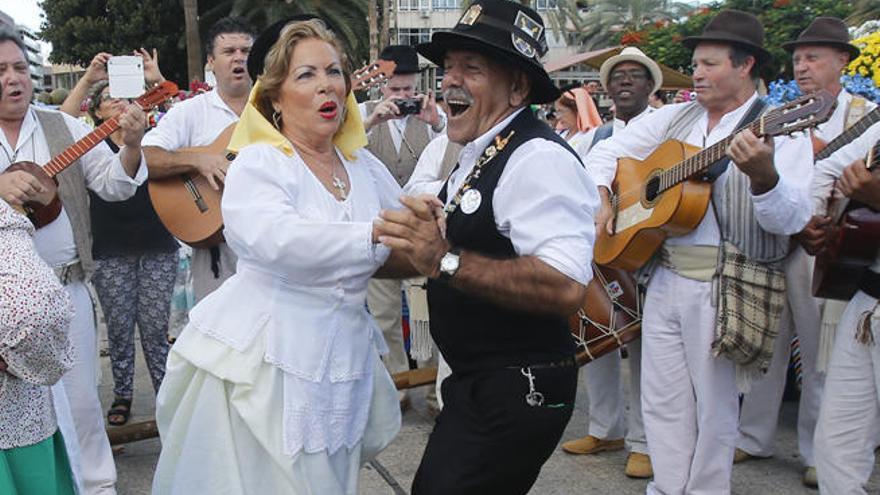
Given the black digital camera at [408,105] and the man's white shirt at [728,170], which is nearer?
the man's white shirt at [728,170]

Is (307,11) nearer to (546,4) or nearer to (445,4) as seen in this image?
(546,4)

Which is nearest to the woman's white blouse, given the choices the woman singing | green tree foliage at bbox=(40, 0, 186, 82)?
Answer: the woman singing

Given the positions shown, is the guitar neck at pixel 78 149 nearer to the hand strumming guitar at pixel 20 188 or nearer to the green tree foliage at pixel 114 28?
the hand strumming guitar at pixel 20 188

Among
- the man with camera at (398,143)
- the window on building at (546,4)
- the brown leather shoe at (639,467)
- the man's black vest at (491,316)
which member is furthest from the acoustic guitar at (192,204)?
the window on building at (546,4)

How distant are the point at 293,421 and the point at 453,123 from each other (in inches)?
40.9

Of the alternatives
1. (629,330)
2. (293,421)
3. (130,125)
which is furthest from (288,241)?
(629,330)

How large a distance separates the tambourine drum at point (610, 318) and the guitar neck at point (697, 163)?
732mm

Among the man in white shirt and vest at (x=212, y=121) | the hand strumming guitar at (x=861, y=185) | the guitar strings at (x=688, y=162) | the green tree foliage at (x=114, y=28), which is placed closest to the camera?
the guitar strings at (x=688, y=162)

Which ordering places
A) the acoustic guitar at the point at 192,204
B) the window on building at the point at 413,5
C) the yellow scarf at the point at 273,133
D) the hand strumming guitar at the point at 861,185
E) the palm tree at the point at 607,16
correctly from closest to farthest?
the yellow scarf at the point at 273,133, the hand strumming guitar at the point at 861,185, the acoustic guitar at the point at 192,204, the palm tree at the point at 607,16, the window on building at the point at 413,5

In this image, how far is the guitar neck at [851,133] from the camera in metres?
3.88

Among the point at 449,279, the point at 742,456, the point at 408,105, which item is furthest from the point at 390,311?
the point at 449,279

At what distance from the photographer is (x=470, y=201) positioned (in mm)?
2580

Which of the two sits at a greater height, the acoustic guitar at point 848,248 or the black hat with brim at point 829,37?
the black hat with brim at point 829,37

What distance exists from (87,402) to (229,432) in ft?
5.68
